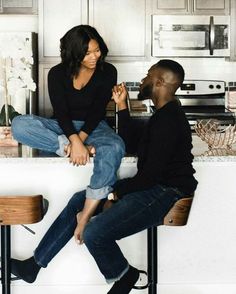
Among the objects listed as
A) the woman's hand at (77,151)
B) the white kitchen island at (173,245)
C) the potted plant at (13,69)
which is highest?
the potted plant at (13,69)

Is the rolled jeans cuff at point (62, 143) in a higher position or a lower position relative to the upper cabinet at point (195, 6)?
lower

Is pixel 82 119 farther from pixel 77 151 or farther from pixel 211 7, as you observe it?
pixel 211 7

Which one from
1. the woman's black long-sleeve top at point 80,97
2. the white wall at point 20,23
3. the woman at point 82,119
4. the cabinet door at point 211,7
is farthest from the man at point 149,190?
the white wall at point 20,23

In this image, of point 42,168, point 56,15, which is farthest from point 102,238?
point 56,15

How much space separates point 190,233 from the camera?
3.12 meters

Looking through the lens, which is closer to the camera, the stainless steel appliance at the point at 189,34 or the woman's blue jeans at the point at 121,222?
the woman's blue jeans at the point at 121,222

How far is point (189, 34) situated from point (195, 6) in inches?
9.2

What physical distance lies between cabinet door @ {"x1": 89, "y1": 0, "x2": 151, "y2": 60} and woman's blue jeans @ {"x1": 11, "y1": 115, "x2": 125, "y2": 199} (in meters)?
2.21

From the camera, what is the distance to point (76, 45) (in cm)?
285

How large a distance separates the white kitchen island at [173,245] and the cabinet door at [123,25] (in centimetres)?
214

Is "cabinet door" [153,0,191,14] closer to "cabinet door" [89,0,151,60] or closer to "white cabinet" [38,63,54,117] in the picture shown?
"cabinet door" [89,0,151,60]

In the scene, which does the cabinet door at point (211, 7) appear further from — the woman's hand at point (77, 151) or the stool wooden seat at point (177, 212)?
the stool wooden seat at point (177, 212)

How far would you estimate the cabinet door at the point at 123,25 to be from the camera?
16.6 ft

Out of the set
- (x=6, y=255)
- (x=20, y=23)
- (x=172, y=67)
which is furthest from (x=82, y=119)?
(x=20, y=23)
